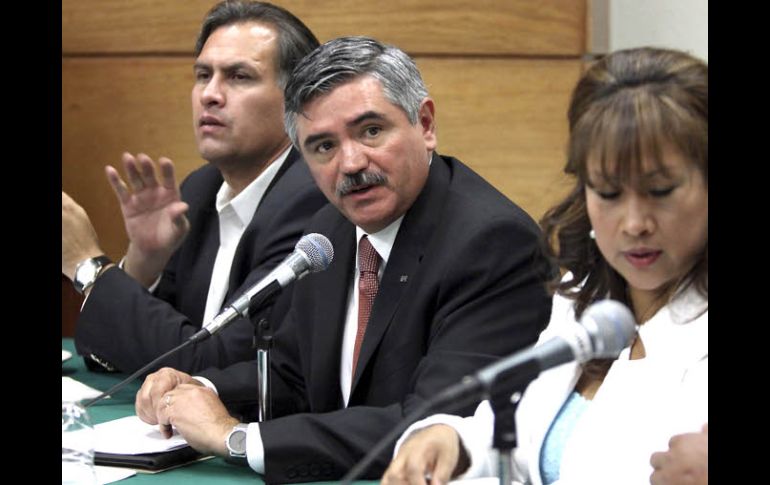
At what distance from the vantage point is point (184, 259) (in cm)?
338

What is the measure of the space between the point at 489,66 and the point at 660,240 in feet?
8.67

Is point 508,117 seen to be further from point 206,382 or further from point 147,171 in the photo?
point 206,382

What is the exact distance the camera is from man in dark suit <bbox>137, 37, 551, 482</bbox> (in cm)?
227

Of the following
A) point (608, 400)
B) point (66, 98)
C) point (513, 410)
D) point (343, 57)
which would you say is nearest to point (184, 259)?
point (343, 57)

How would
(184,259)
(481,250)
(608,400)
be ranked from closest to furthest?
(608,400)
(481,250)
(184,259)

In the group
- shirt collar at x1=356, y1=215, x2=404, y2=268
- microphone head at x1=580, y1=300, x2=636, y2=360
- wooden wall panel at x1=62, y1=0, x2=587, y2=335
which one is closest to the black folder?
shirt collar at x1=356, y1=215, x2=404, y2=268

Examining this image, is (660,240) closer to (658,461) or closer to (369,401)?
(658,461)

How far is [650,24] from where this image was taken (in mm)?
3621

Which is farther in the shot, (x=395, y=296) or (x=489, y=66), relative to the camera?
(x=489, y=66)

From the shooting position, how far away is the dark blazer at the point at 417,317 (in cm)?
224

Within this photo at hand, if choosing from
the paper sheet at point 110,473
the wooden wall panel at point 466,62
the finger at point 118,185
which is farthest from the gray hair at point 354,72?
the wooden wall panel at point 466,62

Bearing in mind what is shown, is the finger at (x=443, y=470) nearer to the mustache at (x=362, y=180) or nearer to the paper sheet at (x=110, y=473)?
the paper sheet at (x=110, y=473)
